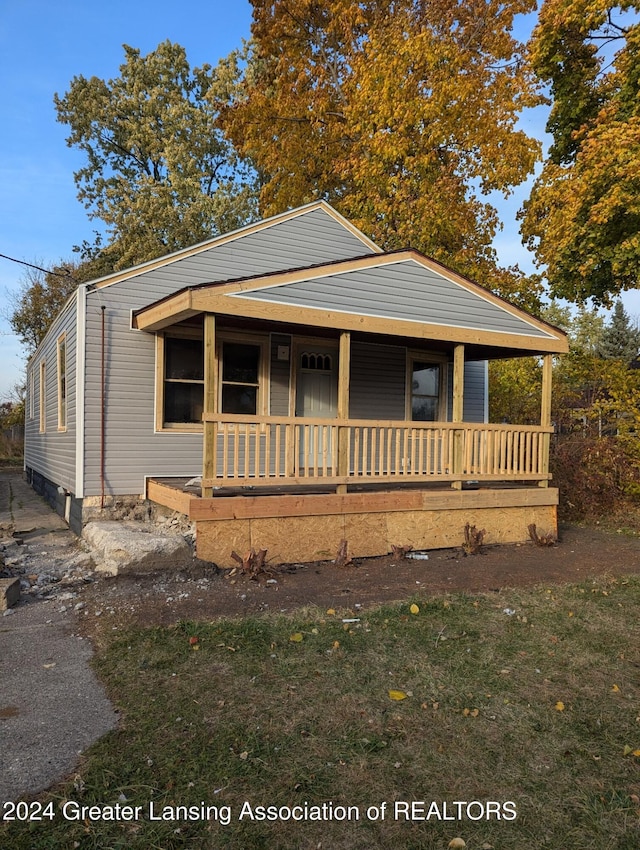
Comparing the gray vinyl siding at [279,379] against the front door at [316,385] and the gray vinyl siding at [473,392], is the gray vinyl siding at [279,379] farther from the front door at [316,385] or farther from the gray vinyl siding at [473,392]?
the gray vinyl siding at [473,392]

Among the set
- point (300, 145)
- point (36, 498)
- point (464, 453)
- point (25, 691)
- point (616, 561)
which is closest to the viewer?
point (25, 691)

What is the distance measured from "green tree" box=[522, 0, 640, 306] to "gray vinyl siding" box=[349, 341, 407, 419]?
5182mm

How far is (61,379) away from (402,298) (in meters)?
6.15

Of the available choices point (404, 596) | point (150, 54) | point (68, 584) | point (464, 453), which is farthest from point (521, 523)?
point (150, 54)

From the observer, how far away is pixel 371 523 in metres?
7.77

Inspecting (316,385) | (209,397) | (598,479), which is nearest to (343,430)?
(209,397)

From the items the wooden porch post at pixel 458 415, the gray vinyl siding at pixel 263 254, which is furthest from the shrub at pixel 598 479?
the gray vinyl siding at pixel 263 254

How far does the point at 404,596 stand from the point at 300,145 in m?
16.0

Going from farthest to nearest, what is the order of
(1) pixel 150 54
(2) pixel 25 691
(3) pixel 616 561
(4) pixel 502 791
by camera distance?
1. (1) pixel 150 54
2. (3) pixel 616 561
3. (2) pixel 25 691
4. (4) pixel 502 791

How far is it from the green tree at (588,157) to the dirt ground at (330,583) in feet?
23.7

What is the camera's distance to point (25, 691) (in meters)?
3.75

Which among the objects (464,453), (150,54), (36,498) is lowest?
(36,498)

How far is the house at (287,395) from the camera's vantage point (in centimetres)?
716

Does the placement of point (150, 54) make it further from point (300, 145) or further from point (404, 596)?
point (404, 596)
